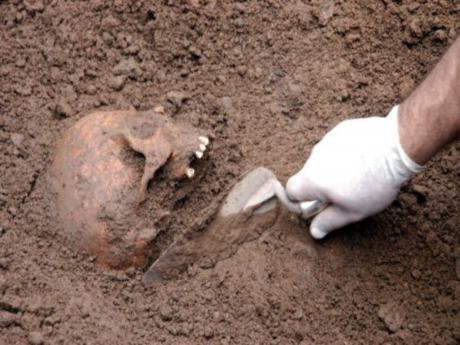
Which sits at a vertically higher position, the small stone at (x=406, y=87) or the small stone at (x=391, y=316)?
the small stone at (x=406, y=87)

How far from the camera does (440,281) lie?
282 cm

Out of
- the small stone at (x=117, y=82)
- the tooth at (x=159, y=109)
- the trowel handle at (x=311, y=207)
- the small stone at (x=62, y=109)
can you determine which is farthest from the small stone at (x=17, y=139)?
the trowel handle at (x=311, y=207)

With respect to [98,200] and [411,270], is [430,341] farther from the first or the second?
[98,200]

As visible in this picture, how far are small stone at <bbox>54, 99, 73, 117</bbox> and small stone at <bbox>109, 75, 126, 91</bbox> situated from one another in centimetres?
22

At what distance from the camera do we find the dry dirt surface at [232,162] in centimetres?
267

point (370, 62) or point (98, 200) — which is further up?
point (98, 200)

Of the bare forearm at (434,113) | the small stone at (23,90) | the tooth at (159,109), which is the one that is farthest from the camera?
the small stone at (23,90)

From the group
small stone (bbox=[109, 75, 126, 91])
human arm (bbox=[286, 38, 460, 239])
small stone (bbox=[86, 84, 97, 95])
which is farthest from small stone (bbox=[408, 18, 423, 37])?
small stone (bbox=[86, 84, 97, 95])

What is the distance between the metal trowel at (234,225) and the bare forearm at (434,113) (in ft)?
1.51

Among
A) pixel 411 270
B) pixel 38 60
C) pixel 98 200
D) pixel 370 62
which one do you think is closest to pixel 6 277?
pixel 98 200

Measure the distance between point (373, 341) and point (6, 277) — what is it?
4.61 feet

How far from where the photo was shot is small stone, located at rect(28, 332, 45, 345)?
8.25 feet

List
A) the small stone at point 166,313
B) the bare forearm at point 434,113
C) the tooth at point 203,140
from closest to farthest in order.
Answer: the bare forearm at point 434,113 → the small stone at point 166,313 → the tooth at point 203,140

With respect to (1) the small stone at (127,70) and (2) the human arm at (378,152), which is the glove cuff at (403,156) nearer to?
(2) the human arm at (378,152)
